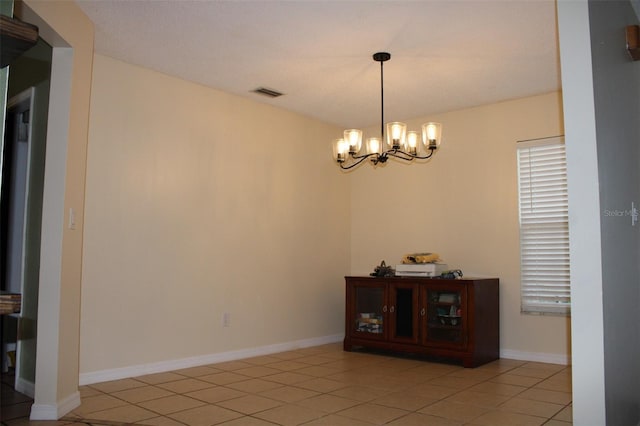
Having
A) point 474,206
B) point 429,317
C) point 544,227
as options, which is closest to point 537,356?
point 429,317

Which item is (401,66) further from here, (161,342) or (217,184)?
(161,342)

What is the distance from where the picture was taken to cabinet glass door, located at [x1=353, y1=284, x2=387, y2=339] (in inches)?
185

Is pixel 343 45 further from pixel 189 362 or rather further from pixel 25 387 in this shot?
pixel 25 387

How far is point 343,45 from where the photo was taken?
3.50 m

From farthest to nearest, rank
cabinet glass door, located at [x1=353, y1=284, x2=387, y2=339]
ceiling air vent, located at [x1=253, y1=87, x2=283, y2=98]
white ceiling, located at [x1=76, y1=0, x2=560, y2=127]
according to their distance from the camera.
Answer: cabinet glass door, located at [x1=353, y1=284, x2=387, y2=339]
ceiling air vent, located at [x1=253, y1=87, x2=283, y2=98]
white ceiling, located at [x1=76, y1=0, x2=560, y2=127]

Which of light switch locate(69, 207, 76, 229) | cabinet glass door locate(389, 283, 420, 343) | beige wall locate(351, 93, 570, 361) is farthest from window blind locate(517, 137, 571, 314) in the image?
light switch locate(69, 207, 76, 229)

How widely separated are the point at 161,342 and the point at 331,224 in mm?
2307

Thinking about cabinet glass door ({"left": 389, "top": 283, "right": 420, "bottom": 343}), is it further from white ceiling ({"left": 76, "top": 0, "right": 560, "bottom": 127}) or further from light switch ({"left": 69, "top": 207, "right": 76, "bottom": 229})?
light switch ({"left": 69, "top": 207, "right": 76, "bottom": 229})

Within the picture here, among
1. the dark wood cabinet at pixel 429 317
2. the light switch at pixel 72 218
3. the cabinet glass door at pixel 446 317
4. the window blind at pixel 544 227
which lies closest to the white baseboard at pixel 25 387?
the light switch at pixel 72 218

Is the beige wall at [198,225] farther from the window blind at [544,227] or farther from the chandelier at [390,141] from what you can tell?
the window blind at [544,227]

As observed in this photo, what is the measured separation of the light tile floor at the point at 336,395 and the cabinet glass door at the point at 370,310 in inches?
16.3

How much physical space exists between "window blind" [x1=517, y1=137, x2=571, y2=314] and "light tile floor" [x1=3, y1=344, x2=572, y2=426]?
0.59 meters

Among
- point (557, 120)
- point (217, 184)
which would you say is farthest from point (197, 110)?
point (557, 120)

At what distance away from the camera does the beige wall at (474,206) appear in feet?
14.7
